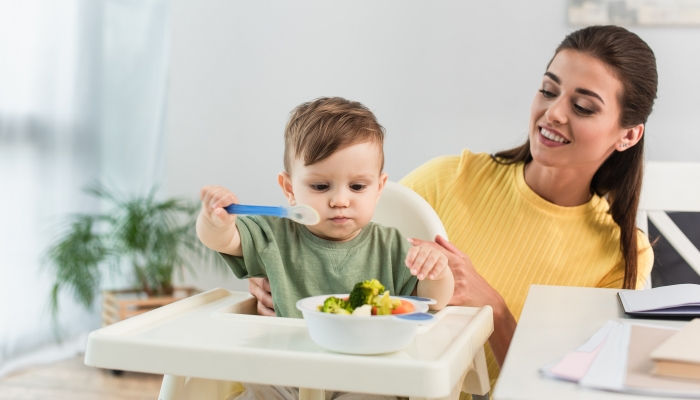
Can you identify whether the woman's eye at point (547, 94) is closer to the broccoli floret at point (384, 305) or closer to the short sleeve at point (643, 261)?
the short sleeve at point (643, 261)

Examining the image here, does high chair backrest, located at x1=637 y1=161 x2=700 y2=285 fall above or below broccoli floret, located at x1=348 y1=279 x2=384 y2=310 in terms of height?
below

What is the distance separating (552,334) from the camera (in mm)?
753

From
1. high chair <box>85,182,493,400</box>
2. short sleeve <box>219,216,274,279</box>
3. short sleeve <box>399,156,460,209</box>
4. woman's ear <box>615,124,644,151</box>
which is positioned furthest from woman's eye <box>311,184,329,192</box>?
woman's ear <box>615,124,644,151</box>

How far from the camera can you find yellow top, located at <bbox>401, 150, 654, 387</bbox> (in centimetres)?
154

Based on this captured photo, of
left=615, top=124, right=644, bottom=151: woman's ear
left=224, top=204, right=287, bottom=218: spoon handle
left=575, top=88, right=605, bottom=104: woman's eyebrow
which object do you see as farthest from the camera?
left=615, top=124, right=644, bottom=151: woman's ear

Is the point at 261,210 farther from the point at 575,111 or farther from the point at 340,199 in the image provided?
the point at 575,111

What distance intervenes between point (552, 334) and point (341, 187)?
0.39 meters

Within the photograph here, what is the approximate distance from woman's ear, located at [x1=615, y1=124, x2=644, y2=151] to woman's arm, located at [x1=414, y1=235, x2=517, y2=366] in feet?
1.64

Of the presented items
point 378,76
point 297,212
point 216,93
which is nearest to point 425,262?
point 297,212

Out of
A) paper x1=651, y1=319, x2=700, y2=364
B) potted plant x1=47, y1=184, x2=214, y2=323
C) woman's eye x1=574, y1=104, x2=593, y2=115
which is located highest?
woman's eye x1=574, y1=104, x2=593, y2=115

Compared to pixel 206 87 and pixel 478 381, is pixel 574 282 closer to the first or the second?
pixel 478 381

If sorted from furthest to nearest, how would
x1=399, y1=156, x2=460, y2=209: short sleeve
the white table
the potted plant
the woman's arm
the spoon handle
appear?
the potted plant, x1=399, y1=156, x2=460, y2=209: short sleeve, the woman's arm, the spoon handle, the white table

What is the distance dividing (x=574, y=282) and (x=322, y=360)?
1.03m

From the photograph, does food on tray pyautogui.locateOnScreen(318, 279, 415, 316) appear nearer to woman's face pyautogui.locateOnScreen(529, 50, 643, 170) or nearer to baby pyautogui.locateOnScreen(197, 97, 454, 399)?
baby pyautogui.locateOnScreen(197, 97, 454, 399)
